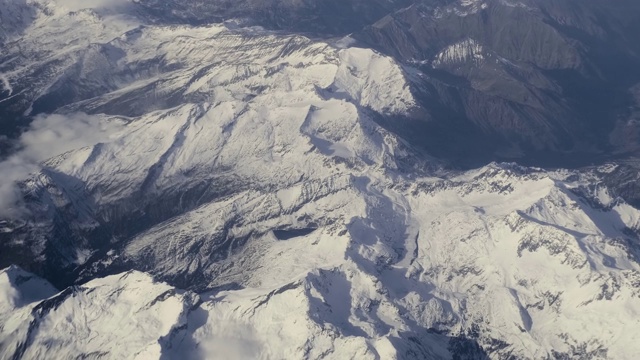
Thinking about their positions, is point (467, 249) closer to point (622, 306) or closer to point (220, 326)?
point (622, 306)

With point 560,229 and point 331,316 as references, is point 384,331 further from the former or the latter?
point 560,229

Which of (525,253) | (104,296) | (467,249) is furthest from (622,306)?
(104,296)

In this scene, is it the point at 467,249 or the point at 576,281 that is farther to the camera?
the point at 467,249

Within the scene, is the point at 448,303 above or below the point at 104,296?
below

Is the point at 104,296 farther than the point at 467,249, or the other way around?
the point at 467,249

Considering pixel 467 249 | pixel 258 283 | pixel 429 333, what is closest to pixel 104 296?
pixel 258 283

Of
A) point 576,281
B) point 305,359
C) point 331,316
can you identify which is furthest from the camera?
point 576,281

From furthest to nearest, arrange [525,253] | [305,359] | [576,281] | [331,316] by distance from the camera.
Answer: [525,253] → [576,281] → [331,316] → [305,359]

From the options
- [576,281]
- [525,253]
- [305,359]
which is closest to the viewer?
[305,359]

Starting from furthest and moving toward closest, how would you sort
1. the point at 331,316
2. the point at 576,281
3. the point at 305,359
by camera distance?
the point at 576,281 < the point at 331,316 < the point at 305,359
